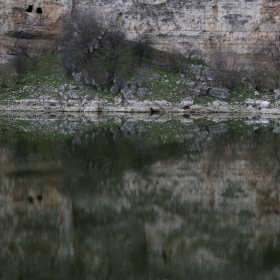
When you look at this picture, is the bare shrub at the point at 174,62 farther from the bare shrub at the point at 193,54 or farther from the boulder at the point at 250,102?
the boulder at the point at 250,102

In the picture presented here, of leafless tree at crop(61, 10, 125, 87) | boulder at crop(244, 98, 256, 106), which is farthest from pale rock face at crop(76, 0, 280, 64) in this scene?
boulder at crop(244, 98, 256, 106)

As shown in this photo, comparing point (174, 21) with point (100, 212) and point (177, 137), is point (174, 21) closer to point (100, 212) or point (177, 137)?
Answer: point (177, 137)

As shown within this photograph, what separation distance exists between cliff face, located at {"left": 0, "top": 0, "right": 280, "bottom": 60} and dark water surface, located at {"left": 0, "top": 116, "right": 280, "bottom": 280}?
2430 centimetres

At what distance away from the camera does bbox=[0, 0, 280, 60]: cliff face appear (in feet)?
135

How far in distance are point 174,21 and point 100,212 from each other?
114 ft

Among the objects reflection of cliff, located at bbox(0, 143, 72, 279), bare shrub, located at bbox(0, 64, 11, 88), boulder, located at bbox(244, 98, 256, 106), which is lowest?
reflection of cliff, located at bbox(0, 143, 72, 279)

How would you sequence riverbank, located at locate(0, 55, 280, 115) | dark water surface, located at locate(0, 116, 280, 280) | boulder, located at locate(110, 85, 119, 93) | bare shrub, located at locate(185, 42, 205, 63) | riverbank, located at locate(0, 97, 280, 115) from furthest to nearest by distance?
bare shrub, located at locate(185, 42, 205, 63), boulder, located at locate(110, 85, 119, 93), riverbank, located at locate(0, 55, 280, 115), riverbank, located at locate(0, 97, 280, 115), dark water surface, located at locate(0, 116, 280, 280)

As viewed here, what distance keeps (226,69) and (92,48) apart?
456 inches

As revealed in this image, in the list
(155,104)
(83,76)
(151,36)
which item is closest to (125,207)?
(155,104)

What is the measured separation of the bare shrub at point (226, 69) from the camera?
124 feet

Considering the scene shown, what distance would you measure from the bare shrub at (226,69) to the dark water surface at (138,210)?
63.5ft

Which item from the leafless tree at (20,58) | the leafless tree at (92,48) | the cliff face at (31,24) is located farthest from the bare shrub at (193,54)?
the leafless tree at (20,58)

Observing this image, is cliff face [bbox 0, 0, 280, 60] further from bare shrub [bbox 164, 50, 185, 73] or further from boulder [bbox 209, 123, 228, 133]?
boulder [bbox 209, 123, 228, 133]

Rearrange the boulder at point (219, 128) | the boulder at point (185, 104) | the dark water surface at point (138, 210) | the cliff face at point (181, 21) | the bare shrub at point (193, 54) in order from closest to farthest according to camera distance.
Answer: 1. the dark water surface at point (138, 210)
2. the boulder at point (219, 128)
3. the boulder at point (185, 104)
4. the cliff face at point (181, 21)
5. the bare shrub at point (193, 54)
